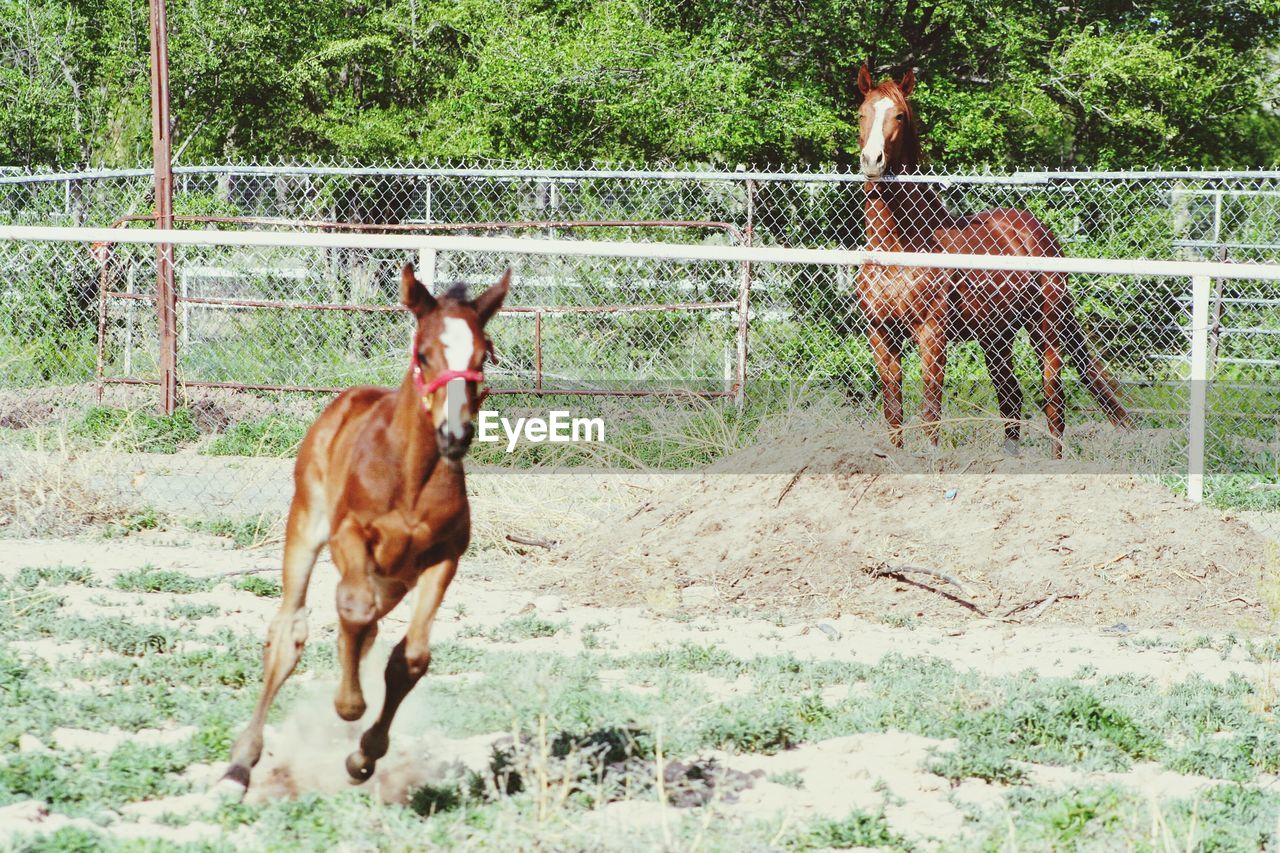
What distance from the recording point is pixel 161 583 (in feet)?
23.7

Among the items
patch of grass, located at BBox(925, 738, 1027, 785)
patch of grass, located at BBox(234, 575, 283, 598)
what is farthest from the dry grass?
patch of grass, located at BBox(925, 738, 1027, 785)

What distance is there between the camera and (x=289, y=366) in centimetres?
1195

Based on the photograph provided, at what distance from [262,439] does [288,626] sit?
19.4ft

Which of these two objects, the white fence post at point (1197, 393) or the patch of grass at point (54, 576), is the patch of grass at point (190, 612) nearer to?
the patch of grass at point (54, 576)

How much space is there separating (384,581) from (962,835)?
5.96ft

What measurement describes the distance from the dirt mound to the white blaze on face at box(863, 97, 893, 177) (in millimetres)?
2070

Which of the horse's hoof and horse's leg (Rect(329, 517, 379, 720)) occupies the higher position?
horse's leg (Rect(329, 517, 379, 720))

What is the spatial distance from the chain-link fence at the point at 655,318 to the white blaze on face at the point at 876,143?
74 cm

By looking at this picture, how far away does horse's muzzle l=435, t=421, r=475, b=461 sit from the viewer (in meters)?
3.65

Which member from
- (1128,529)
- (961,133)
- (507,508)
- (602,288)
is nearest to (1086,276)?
(961,133)

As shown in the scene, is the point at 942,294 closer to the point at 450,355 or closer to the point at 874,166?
the point at 874,166

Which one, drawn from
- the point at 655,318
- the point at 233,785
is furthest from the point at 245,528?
the point at 655,318

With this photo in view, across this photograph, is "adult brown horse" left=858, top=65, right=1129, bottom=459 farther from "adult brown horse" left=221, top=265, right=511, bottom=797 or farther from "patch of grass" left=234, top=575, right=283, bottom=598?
"adult brown horse" left=221, top=265, right=511, bottom=797

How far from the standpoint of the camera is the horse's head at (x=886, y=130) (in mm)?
9727
